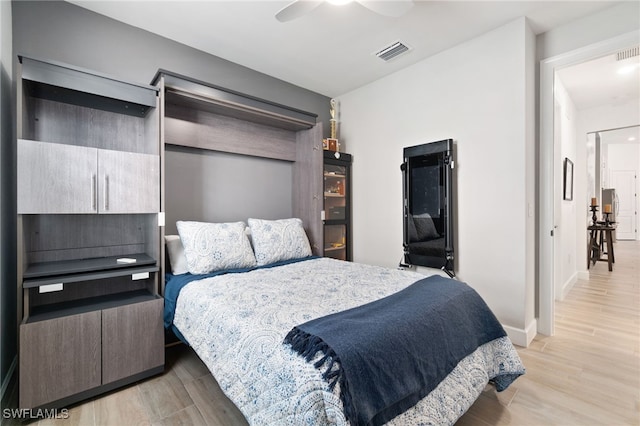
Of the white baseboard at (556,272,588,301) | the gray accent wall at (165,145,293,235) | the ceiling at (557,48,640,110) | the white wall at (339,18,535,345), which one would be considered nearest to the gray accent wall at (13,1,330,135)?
the gray accent wall at (165,145,293,235)

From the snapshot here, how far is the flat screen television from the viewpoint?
291 cm

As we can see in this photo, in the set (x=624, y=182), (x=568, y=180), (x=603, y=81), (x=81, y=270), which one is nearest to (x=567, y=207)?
(x=568, y=180)

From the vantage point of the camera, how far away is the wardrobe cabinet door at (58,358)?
1666 millimetres

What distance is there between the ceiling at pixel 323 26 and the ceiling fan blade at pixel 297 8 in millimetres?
400

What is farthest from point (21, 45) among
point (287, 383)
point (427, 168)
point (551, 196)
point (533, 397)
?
point (551, 196)

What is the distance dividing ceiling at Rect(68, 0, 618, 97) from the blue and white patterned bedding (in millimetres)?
2149

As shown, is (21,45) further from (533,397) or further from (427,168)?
(533,397)

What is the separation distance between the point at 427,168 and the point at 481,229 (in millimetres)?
815

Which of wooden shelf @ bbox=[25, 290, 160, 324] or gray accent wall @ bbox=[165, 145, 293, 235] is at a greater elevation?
gray accent wall @ bbox=[165, 145, 293, 235]

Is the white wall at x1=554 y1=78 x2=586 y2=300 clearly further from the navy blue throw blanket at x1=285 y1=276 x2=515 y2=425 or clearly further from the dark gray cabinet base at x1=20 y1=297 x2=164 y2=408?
the dark gray cabinet base at x1=20 y1=297 x2=164 y2=408

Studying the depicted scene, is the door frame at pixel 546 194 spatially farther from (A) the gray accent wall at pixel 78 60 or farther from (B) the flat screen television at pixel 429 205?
(A) the gray accent wall at pixel 78 60

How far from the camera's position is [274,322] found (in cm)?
142

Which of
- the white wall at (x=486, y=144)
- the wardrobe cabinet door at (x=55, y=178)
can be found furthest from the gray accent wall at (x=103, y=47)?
the white wall at (x=486, y=144)

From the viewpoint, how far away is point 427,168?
3104 mm
